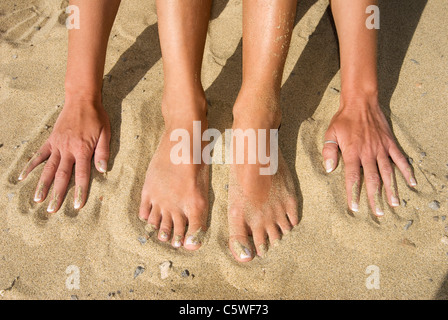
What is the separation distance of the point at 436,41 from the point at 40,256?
2398 mm

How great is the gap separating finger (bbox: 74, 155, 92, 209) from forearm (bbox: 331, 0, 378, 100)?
133cm

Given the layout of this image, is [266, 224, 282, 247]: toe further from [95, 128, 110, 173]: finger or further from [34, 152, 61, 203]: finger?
[34, 152, 61, 203]: finger

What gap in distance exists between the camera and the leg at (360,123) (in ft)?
5.46

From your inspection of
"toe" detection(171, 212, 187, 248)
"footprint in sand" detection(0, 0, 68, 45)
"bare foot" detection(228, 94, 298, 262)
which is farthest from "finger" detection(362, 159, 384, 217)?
"footprint in sand" detection(0, 0, 68, 45)

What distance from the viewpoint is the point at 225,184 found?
1749 mm

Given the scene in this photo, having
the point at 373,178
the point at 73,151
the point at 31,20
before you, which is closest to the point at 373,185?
the point at 373,178

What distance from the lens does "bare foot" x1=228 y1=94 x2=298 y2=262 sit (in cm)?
159

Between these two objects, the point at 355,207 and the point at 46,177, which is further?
the point at 46,177

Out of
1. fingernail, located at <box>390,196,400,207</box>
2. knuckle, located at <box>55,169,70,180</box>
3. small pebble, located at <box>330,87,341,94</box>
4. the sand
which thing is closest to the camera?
the sand

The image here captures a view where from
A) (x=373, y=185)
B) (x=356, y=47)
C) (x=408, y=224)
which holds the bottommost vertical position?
(x=408, y=224)

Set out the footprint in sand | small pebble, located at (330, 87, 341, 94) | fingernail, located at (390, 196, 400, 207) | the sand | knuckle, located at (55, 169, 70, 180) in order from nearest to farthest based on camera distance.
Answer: the sand → fingernail, located at (390, 196, 400, 207) → knuckle, located at (55, 169, 70, 180) → small pebble, located at (330, 87, 341, 94) → the footprint in sand

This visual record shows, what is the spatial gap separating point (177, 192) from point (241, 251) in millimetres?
399

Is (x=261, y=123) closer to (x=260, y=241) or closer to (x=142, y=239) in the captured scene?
(x=260, y=241)
